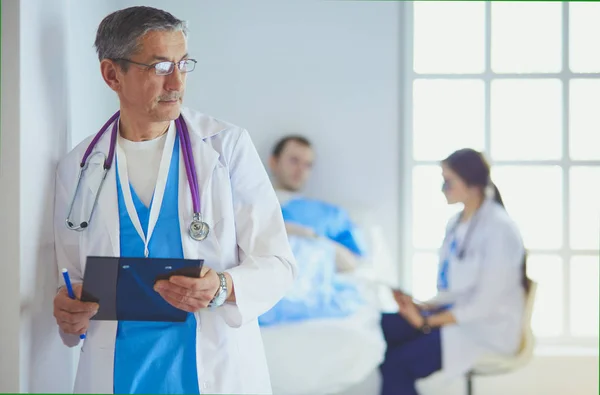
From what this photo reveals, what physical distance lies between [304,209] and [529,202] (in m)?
0.57

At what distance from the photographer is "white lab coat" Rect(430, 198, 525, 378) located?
1795mm

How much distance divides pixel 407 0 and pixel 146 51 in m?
0.72

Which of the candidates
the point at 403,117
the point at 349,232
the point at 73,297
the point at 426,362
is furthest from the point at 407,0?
the point at 73,297

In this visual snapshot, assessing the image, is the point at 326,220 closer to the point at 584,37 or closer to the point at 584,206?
the point at 584,206

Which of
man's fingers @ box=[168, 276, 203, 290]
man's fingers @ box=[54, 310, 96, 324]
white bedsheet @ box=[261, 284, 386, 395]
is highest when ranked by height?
man's fingers @ box=[168, 276, 203, 290]

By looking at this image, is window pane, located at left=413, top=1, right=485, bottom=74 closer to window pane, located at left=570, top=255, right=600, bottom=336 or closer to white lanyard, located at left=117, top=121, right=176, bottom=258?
window pane, located at left=570, top=255, right=600, bottom=336

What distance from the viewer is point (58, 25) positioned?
65.0 inches

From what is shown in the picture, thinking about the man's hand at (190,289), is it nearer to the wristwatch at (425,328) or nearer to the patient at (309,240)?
the patient at (309,240)

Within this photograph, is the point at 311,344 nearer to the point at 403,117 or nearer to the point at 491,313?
the point at 491,313

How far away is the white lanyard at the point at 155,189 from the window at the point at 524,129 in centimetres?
62

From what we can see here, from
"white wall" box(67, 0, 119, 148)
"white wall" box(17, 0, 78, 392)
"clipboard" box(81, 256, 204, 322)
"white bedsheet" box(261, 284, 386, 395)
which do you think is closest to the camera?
"clipboard" box(81, 256, 204, 322)

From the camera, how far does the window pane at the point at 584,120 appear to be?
180 cm

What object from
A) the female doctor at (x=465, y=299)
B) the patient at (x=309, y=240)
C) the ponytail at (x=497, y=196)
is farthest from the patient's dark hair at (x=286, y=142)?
the ponytail at (x=497, y=196)

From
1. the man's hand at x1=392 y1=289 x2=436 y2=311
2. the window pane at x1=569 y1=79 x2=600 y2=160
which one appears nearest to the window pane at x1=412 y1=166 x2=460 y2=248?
the man's hand at x1=392 y1=289 x2=436 y2=311
